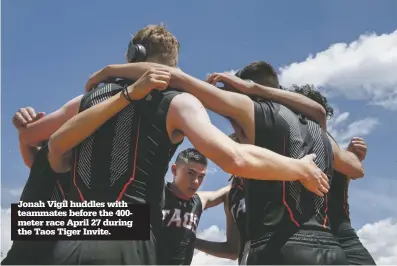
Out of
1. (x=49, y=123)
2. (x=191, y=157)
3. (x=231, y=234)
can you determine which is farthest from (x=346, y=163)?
(x=191, y=157)

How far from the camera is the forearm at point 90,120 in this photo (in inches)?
134

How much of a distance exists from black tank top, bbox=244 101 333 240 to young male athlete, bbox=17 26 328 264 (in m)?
0.37

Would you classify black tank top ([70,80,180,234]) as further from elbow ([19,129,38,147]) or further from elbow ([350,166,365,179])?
elbow ([350,166,365,179])

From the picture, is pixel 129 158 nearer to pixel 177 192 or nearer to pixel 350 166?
pixel 350 166

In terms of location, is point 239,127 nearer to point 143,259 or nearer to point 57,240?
point 143,259

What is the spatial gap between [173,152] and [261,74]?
142cm

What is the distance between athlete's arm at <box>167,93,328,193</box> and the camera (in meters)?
3.19

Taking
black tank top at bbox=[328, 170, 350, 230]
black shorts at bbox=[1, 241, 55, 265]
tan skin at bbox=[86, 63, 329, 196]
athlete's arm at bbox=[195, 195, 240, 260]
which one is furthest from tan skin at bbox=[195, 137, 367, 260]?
black shorts at bbox=[1, 241, 55, 265]

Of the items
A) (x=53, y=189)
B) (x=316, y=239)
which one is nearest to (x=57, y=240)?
(x=53, y=189)

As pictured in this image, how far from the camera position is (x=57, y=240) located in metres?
3.54

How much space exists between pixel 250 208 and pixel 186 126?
1.06 m

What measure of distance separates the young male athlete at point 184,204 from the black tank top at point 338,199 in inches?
86.5

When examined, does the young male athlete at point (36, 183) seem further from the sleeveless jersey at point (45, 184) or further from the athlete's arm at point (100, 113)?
the athlete's arm at point (100, 113)

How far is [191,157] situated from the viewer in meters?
7.06
